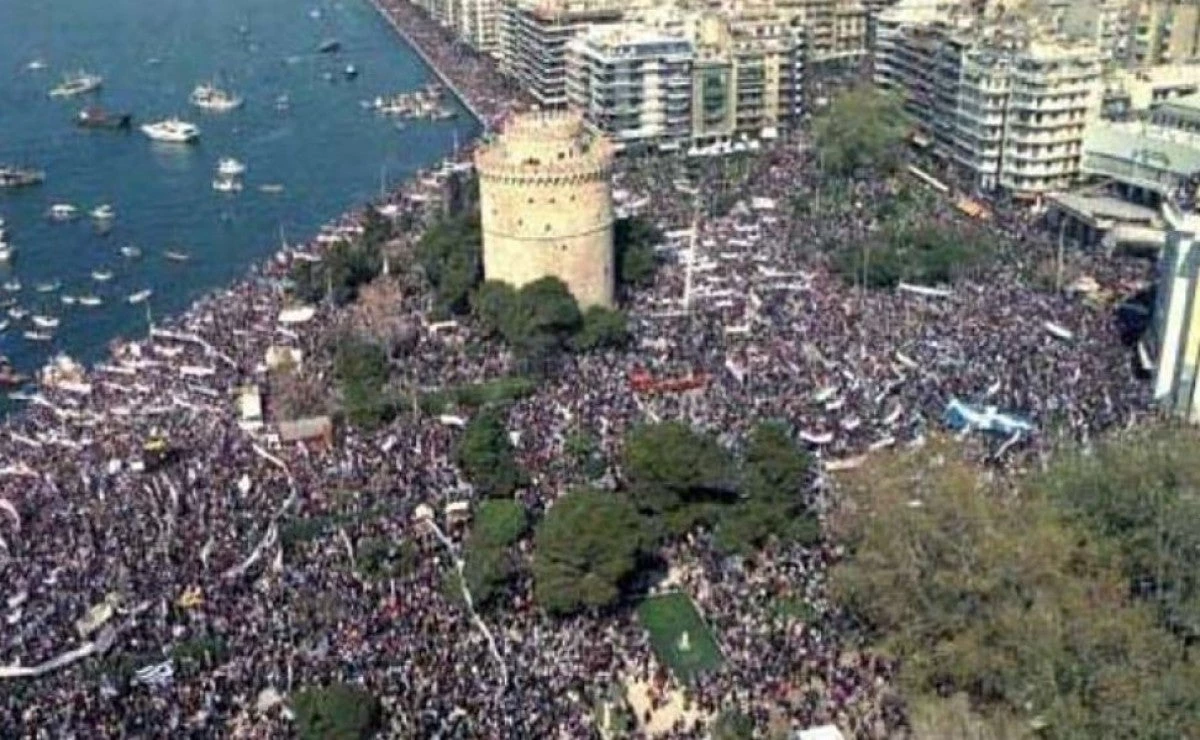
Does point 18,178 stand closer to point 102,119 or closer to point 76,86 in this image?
point 102,119

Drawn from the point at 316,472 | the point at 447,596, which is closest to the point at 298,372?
the point at 316,472

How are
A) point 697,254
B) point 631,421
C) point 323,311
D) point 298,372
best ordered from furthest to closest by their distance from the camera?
point 697,254, point 323,311, point 298,372, point 631,421

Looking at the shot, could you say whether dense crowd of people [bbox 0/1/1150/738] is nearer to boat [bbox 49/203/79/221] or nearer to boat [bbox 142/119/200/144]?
boat [bbox 49/203/79/221]

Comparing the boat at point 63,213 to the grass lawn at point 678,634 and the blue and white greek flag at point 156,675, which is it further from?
the grass lawn at point 678,634

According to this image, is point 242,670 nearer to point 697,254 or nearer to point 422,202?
point 697,254

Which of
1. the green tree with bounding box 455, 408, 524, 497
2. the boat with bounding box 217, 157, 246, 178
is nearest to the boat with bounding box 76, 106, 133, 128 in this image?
the boat with bounding box 217, 157, 246, 178

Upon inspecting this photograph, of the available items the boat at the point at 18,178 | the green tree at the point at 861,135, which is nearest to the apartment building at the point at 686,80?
the green tree at the point at 861,135
